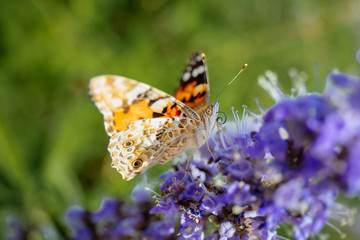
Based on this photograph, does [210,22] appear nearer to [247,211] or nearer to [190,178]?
[190,178]

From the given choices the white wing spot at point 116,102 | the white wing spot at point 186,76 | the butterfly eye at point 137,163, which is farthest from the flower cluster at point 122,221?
the white wing spot at point 186,76

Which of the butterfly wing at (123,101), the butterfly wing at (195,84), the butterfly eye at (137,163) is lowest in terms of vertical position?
the butterfly eye at (137,163)

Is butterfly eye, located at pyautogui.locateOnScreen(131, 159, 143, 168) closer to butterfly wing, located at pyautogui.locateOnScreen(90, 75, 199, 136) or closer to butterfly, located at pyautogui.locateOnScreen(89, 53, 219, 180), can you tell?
butterfly, located at pyautogui.locateOnScreen(89, 53, 219, 180)

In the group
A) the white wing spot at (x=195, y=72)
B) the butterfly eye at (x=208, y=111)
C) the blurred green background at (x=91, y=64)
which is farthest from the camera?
the blurred green background at (x=91, y=64)

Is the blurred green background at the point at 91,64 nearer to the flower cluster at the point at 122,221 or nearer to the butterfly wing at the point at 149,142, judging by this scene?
the flower cluster at the point at 122,221

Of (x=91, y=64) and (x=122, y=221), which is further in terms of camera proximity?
(x=91, y=64)

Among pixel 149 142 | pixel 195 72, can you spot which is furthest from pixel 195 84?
pixel 149 142

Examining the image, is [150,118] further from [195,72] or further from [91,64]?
[91,64]
